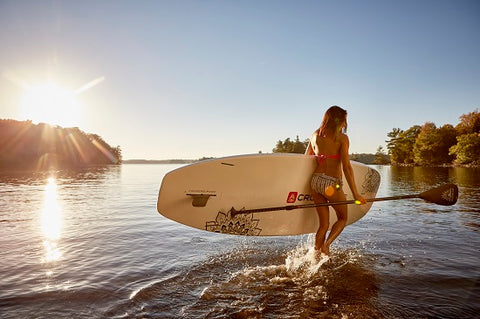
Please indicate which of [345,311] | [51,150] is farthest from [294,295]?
[51,150]

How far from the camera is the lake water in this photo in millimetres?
3074

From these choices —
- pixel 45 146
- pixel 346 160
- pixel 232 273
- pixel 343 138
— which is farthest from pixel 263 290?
pixel 45 146

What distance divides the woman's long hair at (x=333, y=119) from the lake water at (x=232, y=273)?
2.05 m

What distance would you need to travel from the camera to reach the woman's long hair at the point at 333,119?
13.9 ft

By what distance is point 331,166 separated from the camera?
4500 millimetres

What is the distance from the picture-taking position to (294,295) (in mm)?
3377

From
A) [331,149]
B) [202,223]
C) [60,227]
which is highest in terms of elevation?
[331,149]

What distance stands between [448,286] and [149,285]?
3.80 metres

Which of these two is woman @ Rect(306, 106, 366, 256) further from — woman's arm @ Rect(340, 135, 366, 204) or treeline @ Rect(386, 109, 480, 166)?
treeline @ Rect(386, 109, 480, 166)

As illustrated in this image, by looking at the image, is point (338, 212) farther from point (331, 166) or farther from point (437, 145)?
point (437, 145)

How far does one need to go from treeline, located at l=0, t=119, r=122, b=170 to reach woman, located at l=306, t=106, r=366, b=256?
109038mm

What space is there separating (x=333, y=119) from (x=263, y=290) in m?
2.56

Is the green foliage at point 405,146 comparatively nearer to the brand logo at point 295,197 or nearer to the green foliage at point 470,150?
the green foliage at point 470,150

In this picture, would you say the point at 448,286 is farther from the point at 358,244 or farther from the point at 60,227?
the point at 60,227
